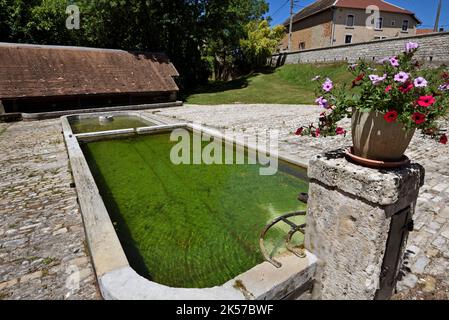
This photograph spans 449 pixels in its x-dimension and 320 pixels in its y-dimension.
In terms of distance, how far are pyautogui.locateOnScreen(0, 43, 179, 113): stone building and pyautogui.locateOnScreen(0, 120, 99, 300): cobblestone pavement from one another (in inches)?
352

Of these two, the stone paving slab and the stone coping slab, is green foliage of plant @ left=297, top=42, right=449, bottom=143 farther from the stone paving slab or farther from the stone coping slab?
the stone paving slab

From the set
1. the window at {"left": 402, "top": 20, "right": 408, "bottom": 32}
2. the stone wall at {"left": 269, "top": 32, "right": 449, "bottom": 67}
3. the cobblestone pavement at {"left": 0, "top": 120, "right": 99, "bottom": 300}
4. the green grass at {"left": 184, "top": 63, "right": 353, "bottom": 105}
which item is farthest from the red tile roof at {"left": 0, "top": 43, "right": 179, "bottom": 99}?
the window at {"left": 402, "top": 20, "right": 408, "bottom": 32}

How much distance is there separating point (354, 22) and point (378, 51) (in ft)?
44.2

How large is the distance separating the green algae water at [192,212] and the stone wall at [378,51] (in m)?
11.3

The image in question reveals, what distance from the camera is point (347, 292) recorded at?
2.28m

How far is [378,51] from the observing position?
1891 cm

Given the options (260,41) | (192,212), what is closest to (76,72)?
(192,212)

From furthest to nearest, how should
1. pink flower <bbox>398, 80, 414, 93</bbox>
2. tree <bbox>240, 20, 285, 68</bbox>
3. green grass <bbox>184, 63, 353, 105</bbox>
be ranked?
tree <bbox>240, 20, 285, 68</bbox>
green grass <bbox>184, 63, 353, 105</bbox>
pink flower <bbox>398, 80, 414, 93</bbox>

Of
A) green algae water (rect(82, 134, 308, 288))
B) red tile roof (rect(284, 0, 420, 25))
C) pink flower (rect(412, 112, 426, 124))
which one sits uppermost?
red tile roof (rect(284, 0, 420, 25))

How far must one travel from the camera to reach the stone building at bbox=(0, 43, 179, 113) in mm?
13492

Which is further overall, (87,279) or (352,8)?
(352,8)

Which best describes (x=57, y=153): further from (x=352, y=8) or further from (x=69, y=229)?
(x=352, y=8)
